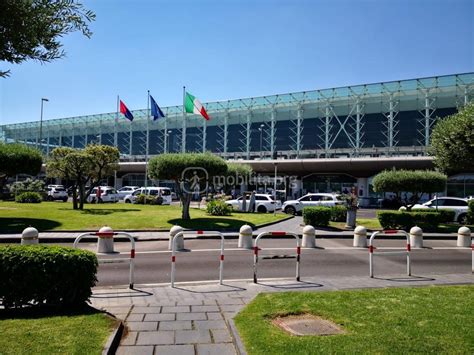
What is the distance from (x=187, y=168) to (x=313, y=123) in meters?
41.9

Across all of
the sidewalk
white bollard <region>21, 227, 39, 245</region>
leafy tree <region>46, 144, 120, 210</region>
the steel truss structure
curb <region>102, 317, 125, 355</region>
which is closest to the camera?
curb <region>102, 317, 125, 355</region>

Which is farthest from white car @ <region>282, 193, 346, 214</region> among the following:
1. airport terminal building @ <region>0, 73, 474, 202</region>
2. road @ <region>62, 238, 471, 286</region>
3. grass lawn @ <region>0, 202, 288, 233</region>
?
airport terminal building @ <region>0, 73, 474, 202</region>

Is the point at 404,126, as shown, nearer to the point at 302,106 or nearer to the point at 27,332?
the point at 302,106

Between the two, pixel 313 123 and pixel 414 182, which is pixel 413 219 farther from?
pixel 313 123

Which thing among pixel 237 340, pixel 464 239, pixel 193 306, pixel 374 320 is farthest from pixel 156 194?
pixel 237 340

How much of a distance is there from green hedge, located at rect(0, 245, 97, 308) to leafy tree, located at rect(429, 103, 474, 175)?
15051 millimetres

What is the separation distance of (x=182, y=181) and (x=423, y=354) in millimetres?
17698

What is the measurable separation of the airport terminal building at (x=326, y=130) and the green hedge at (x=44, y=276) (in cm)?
4072

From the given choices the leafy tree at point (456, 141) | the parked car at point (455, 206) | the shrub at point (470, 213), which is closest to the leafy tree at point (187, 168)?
the leafy tree at point (456, 141)

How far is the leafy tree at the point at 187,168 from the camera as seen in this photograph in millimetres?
20797

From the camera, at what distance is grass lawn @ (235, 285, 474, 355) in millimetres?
4906

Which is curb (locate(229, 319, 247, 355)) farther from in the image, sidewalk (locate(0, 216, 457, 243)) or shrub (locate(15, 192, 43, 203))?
shrub (locate(15, 192, 43, 203))

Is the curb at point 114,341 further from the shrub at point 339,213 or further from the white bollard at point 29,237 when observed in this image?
the shrub at point 339,213

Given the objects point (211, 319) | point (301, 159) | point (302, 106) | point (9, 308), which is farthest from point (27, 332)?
point (302, 106)
